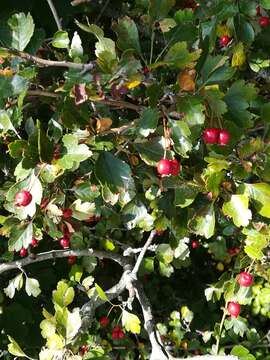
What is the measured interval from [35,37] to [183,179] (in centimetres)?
59

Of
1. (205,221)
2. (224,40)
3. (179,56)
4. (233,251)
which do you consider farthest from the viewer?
(233,251)

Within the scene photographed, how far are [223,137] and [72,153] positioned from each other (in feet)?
1.30

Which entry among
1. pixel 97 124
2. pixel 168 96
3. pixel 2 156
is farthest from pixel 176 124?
pixel 2 156

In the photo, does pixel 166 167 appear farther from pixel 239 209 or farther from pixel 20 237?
pixel 20 237

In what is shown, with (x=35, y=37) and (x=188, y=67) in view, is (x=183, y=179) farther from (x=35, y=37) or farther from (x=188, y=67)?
(x=35, y=37)

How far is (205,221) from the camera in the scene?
146cm

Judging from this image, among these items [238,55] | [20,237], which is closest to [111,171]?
[20,237]

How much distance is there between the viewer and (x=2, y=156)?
1.85m

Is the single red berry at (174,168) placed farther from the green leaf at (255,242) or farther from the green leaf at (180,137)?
the green leaf at (255,242)

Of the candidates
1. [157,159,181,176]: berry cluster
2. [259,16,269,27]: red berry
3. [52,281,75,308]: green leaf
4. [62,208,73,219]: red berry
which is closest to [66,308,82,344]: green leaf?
[52,281,75,308]: green leaf

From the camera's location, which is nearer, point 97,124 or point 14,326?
point 97,124

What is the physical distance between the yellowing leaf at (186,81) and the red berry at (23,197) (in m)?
0.48

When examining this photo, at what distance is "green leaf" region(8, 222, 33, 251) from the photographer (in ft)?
5.21

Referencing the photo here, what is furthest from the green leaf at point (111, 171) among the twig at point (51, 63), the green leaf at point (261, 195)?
the green leaf at point (261, 195)
